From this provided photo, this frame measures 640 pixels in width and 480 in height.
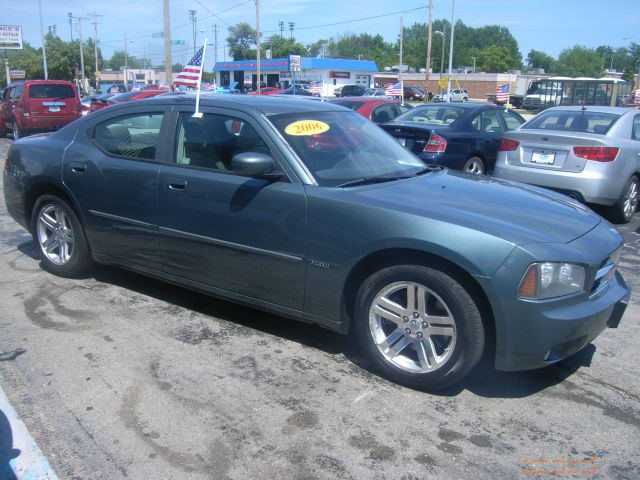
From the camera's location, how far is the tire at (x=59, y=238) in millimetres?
5117

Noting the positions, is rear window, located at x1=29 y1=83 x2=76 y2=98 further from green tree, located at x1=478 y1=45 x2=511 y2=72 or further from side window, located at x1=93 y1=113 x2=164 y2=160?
green tree, located at x1=478 y1=45 x2=511 y2=72

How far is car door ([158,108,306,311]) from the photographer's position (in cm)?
381

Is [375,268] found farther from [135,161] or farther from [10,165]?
[10,165]

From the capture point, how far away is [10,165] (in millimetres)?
5629

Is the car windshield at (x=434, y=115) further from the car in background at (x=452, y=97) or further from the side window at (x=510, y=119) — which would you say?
the car in background at (x=452, y=97)

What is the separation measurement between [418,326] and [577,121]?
585cm

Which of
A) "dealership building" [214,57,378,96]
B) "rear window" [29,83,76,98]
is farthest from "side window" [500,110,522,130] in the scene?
"dealership building" [214,57,378,96]

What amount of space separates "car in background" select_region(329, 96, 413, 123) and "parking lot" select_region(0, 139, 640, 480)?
23.6 feet

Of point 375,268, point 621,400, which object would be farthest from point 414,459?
point 621,400

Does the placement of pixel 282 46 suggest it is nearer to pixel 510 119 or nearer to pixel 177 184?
pixel 510 119

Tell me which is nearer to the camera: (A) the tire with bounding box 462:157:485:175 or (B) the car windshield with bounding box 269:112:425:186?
(B) the car windshield with bounding box 269:112:425:186

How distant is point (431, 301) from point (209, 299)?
221 cm

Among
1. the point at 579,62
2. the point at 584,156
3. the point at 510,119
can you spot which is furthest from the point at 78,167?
the point at 579,62

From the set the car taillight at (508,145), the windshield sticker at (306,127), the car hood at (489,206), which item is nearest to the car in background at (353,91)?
the car taillight at (508,145)
